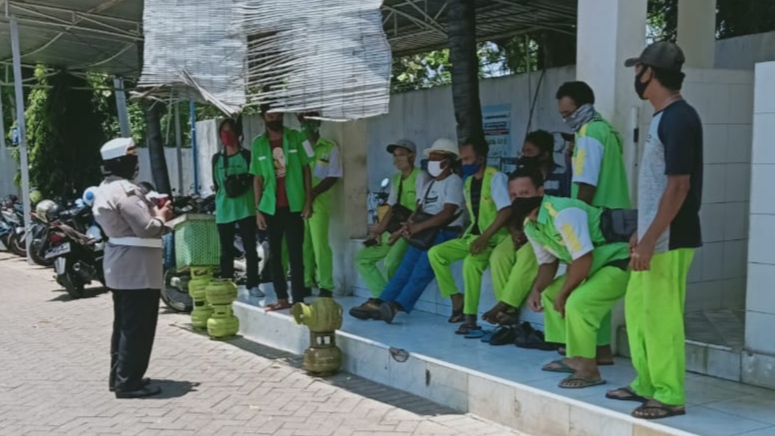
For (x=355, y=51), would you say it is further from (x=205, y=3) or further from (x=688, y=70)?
(x=688, y=70)

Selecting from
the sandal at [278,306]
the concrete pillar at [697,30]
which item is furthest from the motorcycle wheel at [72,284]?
the concrete pillar at [697,30]

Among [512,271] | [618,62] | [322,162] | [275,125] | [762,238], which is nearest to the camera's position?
[762,238]

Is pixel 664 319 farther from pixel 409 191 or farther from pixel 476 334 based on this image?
pixel 409 191

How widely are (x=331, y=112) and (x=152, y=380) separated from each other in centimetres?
253

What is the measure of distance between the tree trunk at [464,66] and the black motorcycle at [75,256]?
16.3 feet

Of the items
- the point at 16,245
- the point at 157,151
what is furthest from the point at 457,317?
the point at 16,245

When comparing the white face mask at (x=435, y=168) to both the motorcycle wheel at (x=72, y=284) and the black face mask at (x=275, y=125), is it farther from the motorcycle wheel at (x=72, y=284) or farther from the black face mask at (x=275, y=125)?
the motorcycle wheel at (x=72, y=284)

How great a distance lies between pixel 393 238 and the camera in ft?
21.8

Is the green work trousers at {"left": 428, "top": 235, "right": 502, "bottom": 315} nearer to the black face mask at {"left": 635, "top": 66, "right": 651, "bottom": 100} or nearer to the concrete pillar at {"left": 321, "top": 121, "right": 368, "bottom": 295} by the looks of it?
the concrete pillar at {"left": 321, "top": 121, "right": 368, "bottom": 295}

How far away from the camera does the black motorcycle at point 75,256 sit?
31.6 ft

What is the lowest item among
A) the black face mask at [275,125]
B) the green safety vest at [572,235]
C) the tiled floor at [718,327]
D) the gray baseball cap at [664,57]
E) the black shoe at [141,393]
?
the black shoe at [141,393]

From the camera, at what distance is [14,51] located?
468 inches

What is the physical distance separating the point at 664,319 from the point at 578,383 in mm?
838

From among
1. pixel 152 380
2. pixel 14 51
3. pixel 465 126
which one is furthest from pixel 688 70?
pixel 14 51
